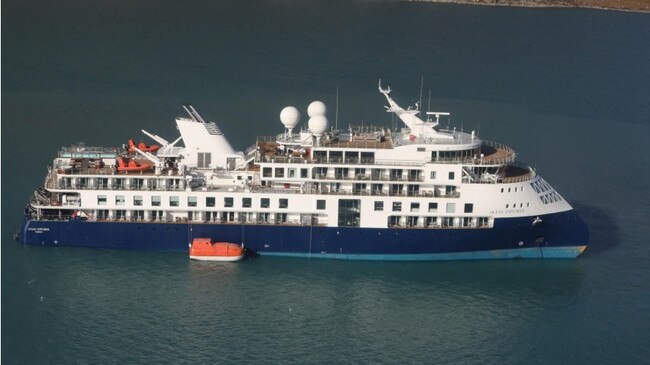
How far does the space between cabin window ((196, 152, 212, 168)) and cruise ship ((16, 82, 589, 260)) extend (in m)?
1.12

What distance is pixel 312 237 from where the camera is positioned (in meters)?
51.6

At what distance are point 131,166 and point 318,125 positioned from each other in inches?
391

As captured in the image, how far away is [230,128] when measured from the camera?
A: 6988cm

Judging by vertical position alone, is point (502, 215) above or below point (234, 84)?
below

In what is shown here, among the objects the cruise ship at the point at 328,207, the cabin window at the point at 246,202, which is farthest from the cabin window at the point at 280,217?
the cabin window at the point at 246,202

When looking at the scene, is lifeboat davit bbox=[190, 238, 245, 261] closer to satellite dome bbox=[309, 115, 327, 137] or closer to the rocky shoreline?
satellite dome bbox=[309, 115, 327, 137]

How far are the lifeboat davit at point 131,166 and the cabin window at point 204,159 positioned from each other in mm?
2609

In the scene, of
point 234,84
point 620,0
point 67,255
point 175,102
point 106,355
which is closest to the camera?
point 106,355

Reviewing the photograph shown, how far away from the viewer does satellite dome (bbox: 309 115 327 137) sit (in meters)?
52.9

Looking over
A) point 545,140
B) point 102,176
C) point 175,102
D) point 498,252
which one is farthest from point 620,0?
point 102,176

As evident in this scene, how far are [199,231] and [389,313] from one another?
1090cm

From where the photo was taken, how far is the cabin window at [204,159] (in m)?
53.5

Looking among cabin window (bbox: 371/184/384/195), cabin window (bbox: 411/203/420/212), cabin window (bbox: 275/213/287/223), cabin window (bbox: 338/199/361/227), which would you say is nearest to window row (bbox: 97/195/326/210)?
cabin window (bbox: 275/213/287/223)

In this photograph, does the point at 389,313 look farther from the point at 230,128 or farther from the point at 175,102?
the point at 175,102
